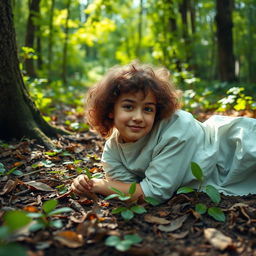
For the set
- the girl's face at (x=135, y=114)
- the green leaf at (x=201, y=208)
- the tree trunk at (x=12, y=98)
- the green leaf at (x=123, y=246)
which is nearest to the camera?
the green leaf at (x=123, y=246)

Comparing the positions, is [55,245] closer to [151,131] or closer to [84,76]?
[151,131]

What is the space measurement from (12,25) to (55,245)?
2.48 m

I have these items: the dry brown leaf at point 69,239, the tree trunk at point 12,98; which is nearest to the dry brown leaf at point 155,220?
the dry brown leaf at point 69,239

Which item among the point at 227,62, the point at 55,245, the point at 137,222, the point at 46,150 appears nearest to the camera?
the point at 55,245

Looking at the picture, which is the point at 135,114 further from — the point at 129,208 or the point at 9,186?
the point at 9,186

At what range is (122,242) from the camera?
1454 mm

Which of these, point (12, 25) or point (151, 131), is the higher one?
point (12, 25)

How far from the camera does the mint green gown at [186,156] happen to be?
84.1 inches

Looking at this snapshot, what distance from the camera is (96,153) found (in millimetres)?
3371

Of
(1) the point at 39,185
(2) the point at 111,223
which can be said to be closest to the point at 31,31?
(1) the point at 39,185

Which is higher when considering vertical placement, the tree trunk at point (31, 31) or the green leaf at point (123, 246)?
the tree trunk at point (31, 31)

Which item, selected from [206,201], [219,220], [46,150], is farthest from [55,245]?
[46,150]

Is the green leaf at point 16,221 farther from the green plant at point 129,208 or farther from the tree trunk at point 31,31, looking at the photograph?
the tree trunk at point 31,31

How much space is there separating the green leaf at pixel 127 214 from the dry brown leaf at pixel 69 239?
316 millimetres
